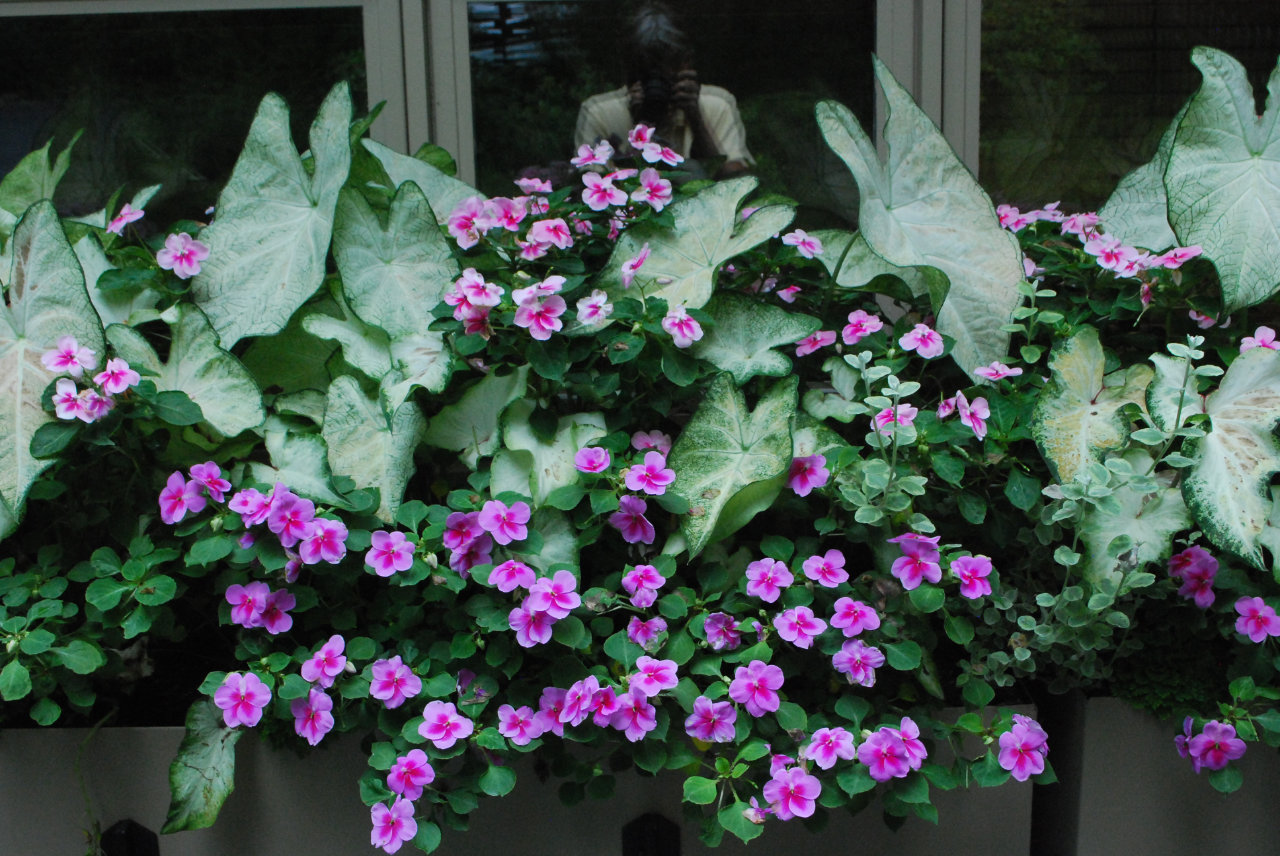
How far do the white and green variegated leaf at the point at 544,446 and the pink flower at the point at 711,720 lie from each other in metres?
0.28

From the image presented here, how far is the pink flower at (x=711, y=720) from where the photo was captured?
104 cm

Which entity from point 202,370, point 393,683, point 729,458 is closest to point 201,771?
point 393,683

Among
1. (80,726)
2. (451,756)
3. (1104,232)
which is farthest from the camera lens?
(1104,232)

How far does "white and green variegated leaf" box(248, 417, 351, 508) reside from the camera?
43.9 inches

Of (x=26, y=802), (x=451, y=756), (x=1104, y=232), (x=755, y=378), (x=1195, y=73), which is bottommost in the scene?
(x=26, y=802)

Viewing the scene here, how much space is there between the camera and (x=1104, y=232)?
55.9 inches

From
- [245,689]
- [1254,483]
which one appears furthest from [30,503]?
[1254,483]

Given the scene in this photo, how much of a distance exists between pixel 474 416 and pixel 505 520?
0.21 meters

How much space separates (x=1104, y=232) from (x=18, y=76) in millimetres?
1702

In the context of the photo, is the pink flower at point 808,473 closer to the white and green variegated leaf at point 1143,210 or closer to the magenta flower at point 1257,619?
the magenta flower at point 1257,619

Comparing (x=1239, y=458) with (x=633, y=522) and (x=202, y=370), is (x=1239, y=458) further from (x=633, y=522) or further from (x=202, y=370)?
(x=202, y=370)

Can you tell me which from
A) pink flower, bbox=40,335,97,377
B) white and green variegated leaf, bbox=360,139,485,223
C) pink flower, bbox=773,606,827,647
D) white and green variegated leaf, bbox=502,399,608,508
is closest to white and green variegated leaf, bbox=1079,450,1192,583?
pink flower, bbox=773,606,827,647

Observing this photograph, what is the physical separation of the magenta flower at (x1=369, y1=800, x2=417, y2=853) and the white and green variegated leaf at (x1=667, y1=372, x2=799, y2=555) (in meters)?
0.39

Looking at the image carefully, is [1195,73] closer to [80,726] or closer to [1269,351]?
[1269,351]
